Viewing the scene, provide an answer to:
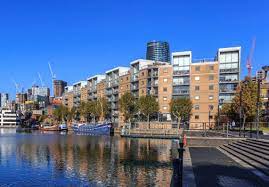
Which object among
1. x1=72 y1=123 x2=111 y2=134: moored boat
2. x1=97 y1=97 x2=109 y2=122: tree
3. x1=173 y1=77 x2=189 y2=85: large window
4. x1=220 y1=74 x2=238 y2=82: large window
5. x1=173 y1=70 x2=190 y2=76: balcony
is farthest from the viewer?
x1=97 y1=97 x2=109 y2=122: tree

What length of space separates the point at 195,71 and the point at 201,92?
7656 millimetres

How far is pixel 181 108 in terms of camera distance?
388ft

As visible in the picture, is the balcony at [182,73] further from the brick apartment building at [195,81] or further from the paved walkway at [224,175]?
the paved walkway at [224,175]

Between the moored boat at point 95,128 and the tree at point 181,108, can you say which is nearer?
the tree at point 181,108

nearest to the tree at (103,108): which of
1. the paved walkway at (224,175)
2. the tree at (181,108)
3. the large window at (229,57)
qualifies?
the tree at (181,108)

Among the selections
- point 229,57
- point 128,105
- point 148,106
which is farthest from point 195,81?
point 128,105

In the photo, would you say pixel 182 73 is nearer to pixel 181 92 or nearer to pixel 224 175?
pixel 181 92

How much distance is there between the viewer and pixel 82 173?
106 feet

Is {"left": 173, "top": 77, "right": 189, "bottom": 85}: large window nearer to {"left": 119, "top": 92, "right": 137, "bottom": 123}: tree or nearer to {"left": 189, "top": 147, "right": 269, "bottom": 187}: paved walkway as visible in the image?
{"left": 119, "top": 92, "right": 137, "bottom": 123}: tree

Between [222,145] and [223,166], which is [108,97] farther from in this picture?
[223,166]

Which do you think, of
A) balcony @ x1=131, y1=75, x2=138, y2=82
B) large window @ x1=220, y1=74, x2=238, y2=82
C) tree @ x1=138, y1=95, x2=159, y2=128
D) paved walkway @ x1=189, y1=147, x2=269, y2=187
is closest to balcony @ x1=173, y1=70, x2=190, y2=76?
large window @ x1=220, y1=74, x2=238, y2=82

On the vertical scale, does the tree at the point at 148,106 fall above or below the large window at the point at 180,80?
below

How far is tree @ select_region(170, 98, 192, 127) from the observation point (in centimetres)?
11831

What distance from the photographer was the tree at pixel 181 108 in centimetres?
11831
